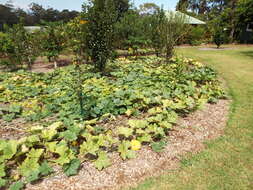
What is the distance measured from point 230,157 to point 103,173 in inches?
67.6

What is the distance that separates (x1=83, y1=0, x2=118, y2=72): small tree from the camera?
5.44 m

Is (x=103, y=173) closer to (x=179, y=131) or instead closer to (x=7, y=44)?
(x=179, y=131)

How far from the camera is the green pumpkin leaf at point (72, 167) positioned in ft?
6.64

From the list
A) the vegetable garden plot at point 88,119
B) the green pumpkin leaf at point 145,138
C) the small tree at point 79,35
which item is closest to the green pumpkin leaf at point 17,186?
the vegetable garden plot at point 88,119

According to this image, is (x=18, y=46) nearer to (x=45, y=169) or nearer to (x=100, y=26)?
(x=100, y=26)

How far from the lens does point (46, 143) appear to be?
2.37m

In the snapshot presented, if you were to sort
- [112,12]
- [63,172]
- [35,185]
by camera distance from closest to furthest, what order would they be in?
[35,185]
[63,172]
[112,12]

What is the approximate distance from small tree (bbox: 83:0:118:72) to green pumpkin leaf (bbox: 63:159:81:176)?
14.1 ft

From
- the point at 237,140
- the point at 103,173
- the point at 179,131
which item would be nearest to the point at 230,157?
the point at 237,140

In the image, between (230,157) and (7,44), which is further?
(7,44)

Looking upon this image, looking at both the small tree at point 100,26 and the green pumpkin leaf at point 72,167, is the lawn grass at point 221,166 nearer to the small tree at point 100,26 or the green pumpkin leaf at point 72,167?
the green pumpkin leaf at point 72,167

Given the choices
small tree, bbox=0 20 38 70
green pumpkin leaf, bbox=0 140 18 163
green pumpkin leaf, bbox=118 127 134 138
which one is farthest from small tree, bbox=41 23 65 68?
green pumpkin leaf, bbox=118 127 134 138

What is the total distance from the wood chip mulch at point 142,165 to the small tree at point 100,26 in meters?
3.68

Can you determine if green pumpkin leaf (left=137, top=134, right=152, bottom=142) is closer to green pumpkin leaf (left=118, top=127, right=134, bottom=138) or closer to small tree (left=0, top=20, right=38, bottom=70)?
green pumpkin leaf (left=118, top=127, right=134, bottom=138)
